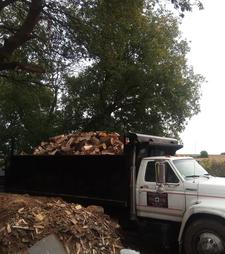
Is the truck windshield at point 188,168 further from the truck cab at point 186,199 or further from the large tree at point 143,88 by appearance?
the large tree at point 143,88

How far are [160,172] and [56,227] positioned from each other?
2.94 metres

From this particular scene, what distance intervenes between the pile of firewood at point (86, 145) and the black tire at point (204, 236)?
3.37 m

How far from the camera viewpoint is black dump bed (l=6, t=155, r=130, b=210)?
12375 millimetres

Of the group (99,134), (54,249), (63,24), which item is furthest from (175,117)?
(54,249)

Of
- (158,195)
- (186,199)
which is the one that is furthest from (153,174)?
(186,199)

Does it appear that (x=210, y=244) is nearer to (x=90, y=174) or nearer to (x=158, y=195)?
(x=158, y=195)

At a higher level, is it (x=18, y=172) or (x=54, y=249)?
(x=18, y=172)

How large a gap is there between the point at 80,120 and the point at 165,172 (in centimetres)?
1607

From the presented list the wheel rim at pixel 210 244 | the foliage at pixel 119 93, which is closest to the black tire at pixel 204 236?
the wheel rim at pixel 210 244

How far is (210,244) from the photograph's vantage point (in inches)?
404

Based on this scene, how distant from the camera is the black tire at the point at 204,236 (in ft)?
33.4

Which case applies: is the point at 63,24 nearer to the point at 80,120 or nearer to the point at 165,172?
the point at 165,172

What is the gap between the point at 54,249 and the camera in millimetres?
9742

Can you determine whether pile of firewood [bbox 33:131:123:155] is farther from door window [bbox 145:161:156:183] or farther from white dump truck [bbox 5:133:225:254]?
door window [bbox 145:161:156:183]
